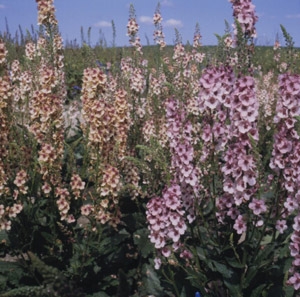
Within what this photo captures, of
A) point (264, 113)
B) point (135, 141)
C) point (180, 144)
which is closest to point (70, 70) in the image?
point (264, 113)

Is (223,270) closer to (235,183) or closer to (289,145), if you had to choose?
(235,183)

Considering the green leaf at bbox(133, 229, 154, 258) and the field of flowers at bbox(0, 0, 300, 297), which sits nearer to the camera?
the field of flowers at bbox(0, 0, 300, 297)

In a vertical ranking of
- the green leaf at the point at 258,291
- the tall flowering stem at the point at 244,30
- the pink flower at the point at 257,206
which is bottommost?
the green leaf at the point at 258,291

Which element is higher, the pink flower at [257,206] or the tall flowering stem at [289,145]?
the tall flowering stem at [289,145]

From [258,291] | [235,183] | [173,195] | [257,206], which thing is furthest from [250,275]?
[173,195]

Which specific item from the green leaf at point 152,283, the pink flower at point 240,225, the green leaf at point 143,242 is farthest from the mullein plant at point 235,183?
the green leaf at point 143,242

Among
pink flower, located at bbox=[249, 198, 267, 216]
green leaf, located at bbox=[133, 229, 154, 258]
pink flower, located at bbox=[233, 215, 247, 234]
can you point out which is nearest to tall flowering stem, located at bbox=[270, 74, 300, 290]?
pink flower, located at bbox=[249, 198, 267, 216]

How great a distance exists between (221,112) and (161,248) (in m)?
0.86

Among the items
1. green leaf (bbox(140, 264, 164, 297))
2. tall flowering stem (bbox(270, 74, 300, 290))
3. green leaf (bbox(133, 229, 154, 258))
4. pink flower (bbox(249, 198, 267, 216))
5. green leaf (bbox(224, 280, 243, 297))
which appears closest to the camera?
tall flowering stem (bbox(270, 74, 300, 290))

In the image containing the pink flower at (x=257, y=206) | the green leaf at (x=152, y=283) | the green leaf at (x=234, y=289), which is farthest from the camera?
the green leaf at (x=152, y=283)

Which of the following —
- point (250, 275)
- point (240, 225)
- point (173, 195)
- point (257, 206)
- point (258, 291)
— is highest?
point (173, 195)

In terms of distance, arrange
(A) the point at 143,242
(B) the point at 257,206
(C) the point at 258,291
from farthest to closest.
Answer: (A) the point at 143,242
(C) the point at 258,291
(B) the point at 257,206

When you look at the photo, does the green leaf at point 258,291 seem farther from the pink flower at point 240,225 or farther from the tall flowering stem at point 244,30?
the tall flowering stem at point 244,30

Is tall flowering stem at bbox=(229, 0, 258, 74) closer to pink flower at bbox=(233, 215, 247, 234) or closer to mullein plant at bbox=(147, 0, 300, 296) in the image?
mullein plant at bbox=(147, 0, 300, 296)
